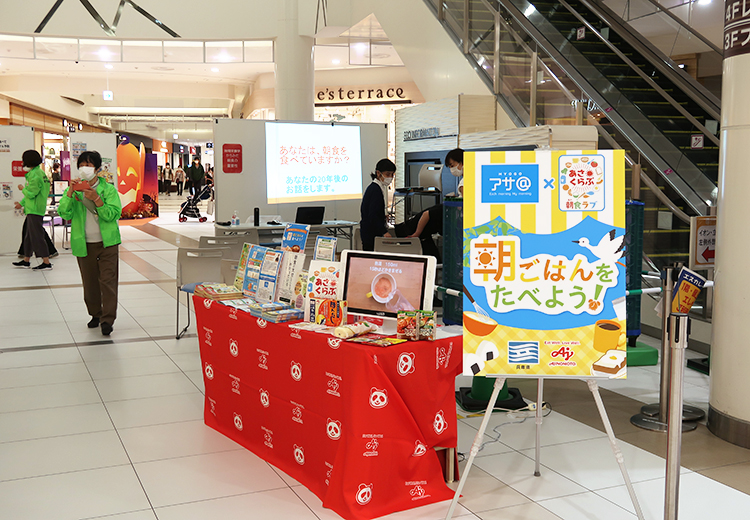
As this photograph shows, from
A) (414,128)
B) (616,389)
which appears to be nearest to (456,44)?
(414,128)

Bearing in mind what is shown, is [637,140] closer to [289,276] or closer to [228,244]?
[228,244]

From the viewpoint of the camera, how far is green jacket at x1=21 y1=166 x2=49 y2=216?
32.0 ft

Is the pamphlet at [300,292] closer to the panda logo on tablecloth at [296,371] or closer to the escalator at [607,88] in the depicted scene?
the panda logo on tablecloth at [296,371]

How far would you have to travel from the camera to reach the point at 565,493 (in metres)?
3.12

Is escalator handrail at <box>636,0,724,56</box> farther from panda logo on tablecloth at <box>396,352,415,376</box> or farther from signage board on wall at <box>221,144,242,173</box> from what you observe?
panda logo on tablecloth at <box>396,352,415,376</box>

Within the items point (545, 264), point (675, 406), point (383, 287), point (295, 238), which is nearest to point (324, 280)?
point (383, 287)

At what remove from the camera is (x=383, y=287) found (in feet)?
10.5

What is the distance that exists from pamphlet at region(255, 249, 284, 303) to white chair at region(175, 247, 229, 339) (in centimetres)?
240

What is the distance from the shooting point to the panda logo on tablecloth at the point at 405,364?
289 centimetres

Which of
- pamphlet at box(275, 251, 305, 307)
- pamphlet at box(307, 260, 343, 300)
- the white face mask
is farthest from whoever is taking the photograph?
the white face mask

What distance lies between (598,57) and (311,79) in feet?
18.2

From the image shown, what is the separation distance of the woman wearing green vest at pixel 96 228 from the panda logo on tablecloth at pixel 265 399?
3.05m

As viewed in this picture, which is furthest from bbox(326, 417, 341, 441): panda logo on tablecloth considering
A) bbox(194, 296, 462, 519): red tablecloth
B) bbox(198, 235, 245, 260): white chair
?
bbox(198, 235, 245, 260): white chair

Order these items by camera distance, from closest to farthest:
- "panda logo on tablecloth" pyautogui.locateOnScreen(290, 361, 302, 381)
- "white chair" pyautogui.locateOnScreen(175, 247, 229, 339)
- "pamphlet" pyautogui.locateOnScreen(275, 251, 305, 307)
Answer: "panda logo on tablecloth" pyautogui.locateOnScreen(290, 361, 302, 381), "pamphlet" pyautogui.locateOnScreen(275, 251, 305, 307), "white chair" pyautogui.locateOnScreen(175, 247, 229, 339)
